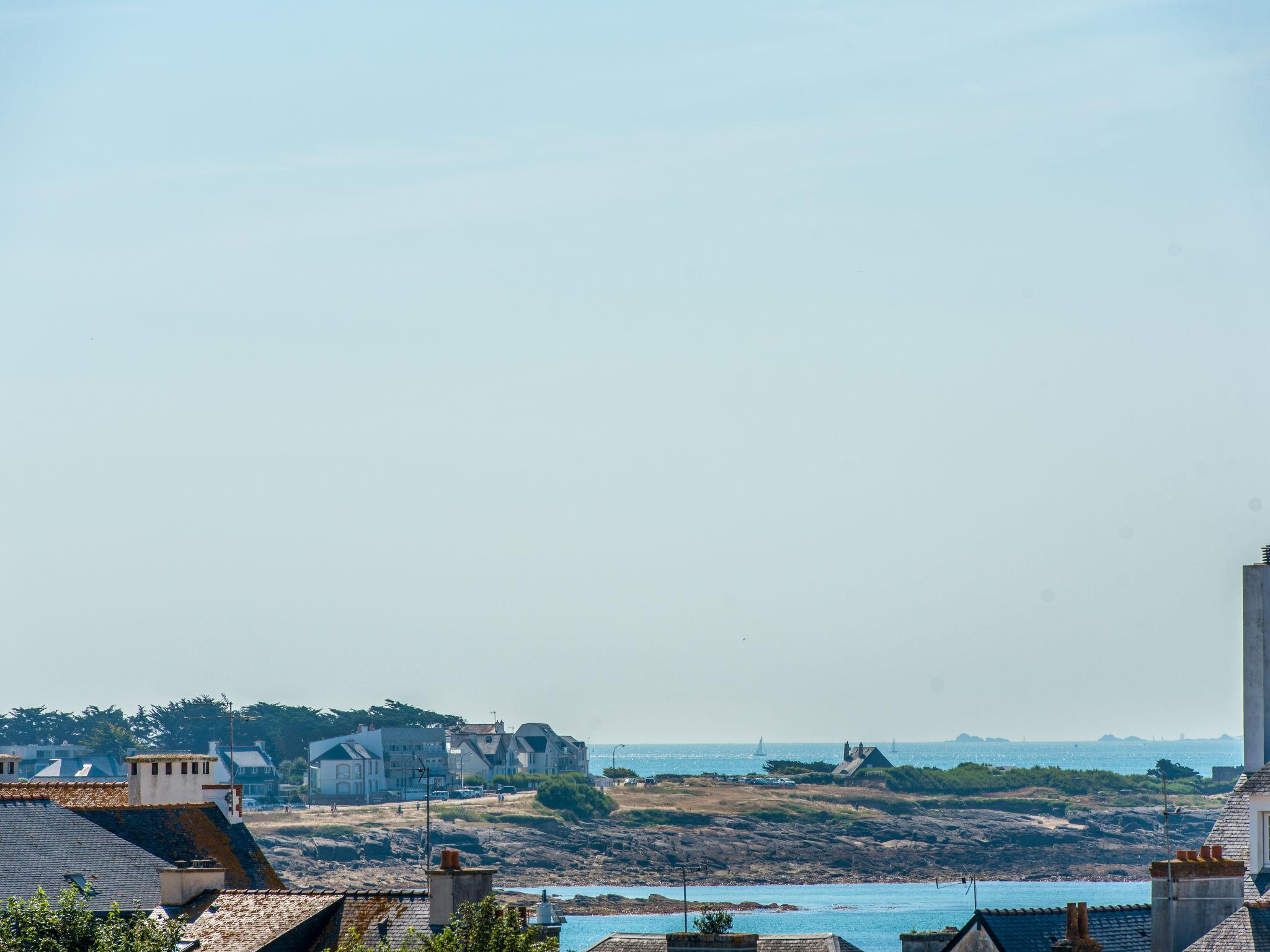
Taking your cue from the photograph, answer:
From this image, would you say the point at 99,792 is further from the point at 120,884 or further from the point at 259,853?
the point at 120,884

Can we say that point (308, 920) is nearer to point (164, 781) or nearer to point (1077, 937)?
point (1077, 937)

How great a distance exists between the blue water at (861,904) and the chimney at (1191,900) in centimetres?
8117

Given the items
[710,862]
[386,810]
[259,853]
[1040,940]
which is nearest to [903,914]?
[710,862]

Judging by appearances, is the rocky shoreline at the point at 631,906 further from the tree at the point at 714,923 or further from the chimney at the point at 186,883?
the tree at the point at 714,923

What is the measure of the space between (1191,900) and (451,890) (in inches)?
547

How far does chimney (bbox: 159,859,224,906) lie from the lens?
40719 millimetres

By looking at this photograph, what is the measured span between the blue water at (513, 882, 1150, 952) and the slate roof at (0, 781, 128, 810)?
5858cm

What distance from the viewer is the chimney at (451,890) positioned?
36375 millimetres

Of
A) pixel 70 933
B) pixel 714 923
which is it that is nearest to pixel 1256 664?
pixel 714 923

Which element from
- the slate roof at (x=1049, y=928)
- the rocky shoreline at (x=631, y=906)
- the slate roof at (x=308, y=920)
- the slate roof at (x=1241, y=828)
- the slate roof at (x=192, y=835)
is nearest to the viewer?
the slate roof at (x=1049, y=928)

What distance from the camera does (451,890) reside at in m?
36.6

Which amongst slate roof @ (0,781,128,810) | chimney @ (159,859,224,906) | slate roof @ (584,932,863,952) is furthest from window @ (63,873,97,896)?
slate roof @ (584,932,863,952)

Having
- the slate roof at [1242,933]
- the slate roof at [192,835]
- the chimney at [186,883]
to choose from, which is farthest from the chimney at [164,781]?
the slate roof at [1242,933]

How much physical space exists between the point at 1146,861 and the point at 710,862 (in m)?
42.6
